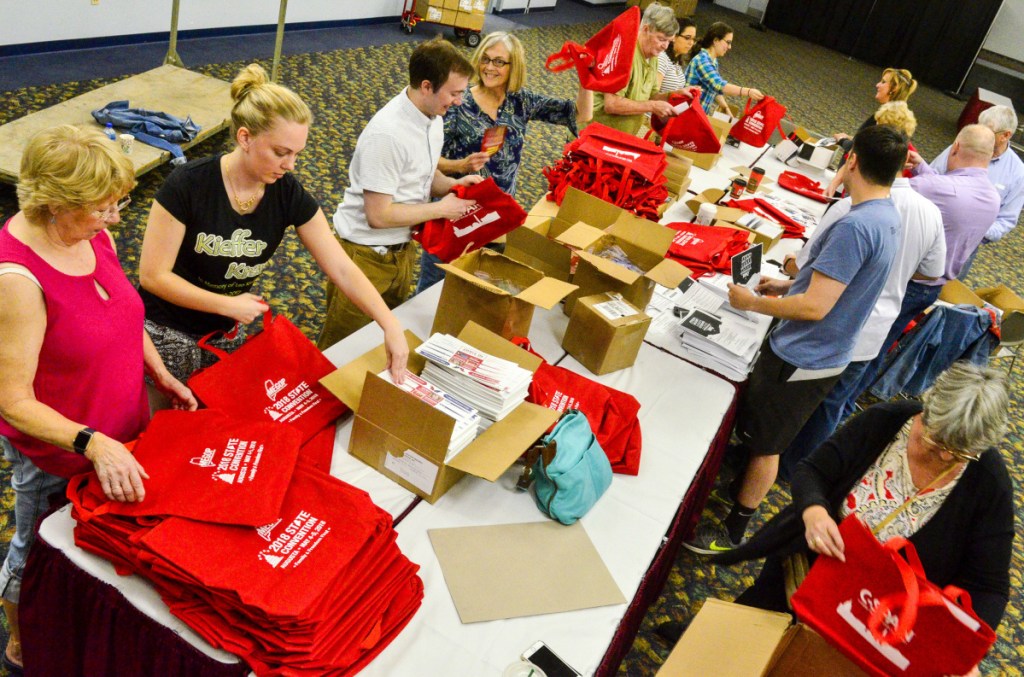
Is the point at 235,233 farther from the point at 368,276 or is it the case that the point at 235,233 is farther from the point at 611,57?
the point at 611,57

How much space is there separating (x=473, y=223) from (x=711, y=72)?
11.6ft

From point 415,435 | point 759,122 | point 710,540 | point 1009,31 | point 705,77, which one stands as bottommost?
point 710,540

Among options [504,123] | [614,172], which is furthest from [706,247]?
[504,123]

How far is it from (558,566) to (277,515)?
0.76 m

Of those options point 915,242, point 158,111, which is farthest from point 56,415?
point 158,111

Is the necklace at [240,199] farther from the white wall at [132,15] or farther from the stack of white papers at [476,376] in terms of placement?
the white wall at [132,15]

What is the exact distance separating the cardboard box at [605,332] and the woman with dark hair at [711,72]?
325 centimetres

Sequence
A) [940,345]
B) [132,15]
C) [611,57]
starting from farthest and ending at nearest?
[132,15], [940,345], [611,57]

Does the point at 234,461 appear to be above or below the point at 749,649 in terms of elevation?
above

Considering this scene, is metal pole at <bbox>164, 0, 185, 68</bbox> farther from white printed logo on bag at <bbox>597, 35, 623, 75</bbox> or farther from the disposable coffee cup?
the disposable coffee cup

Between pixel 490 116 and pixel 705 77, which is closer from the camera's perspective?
pixel 490 116

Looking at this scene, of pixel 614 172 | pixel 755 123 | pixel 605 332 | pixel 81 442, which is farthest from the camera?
pixel 755 123

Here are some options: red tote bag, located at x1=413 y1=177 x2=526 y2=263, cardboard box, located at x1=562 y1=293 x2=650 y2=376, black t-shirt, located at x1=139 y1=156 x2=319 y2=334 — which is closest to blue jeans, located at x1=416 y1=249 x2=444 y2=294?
red tote bag, located at x1=413 y1=177 x2=526 y2=263

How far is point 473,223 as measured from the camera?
9.27ft
